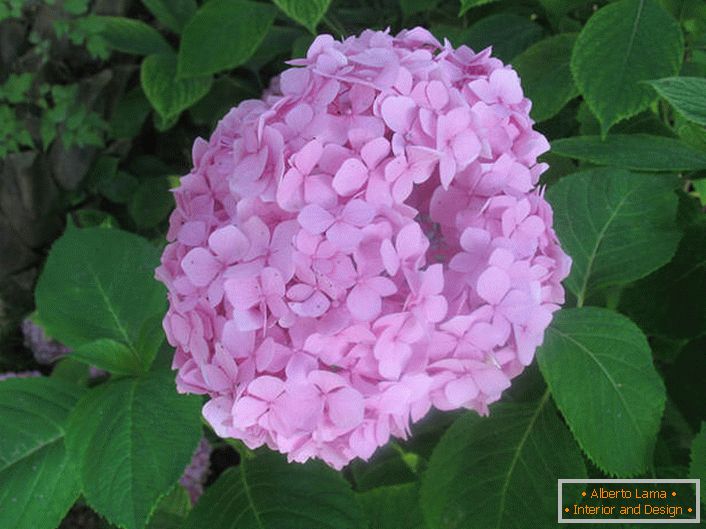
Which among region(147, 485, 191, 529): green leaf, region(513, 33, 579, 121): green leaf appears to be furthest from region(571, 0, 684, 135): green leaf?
region(147, 485, 191, 529): green leaf

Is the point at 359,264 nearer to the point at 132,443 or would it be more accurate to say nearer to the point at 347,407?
the point at 347,407

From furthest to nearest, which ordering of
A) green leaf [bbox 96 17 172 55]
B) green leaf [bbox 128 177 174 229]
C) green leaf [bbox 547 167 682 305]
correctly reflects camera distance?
1. green leaf [bbox 128 177 174 229]
2. green leaf [bbox 96 17 172 55]
3. green leaf [bbox 547 167 682 305]

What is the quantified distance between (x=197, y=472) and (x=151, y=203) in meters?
0.62

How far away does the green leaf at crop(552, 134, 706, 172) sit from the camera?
721 mm

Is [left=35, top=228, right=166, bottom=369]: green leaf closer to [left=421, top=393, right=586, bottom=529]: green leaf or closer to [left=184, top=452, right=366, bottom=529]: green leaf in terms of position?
[left=184, top=452, right=366, bottom=529]: green leaf

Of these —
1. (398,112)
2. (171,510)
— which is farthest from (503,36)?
(171,510)

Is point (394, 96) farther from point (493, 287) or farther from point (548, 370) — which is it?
point (548, 370)

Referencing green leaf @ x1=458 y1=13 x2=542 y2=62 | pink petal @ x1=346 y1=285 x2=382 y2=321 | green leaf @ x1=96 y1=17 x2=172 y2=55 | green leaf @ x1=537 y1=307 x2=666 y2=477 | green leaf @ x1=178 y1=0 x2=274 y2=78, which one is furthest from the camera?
green leaf @ x1=96 y1=17 x2=172 y2=55

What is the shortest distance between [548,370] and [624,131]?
399mm

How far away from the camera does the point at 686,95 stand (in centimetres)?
66

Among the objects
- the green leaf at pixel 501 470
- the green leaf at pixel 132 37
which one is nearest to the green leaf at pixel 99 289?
the green leaf at pixel 501 470

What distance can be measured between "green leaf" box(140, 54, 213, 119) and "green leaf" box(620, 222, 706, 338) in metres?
0.85

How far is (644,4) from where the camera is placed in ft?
2.82

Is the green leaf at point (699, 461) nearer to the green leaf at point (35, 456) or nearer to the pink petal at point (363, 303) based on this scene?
the pink petal at point (363, 303)
